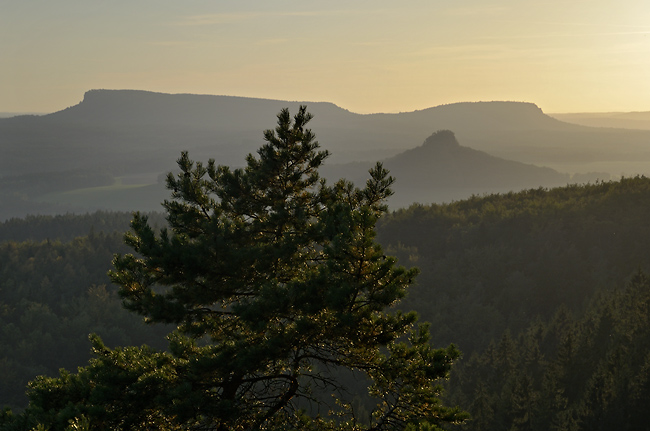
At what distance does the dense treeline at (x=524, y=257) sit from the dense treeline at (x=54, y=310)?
130 feet

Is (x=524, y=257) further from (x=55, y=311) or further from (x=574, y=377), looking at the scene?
(x=55, y=311)

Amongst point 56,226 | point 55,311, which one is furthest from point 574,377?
point 56,226

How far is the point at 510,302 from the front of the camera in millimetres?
69625

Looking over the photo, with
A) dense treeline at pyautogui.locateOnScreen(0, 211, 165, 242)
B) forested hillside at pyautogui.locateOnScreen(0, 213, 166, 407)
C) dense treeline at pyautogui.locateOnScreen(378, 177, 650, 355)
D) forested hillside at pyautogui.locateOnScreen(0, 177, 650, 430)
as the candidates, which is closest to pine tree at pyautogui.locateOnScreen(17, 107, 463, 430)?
forested hillside at pyautogui.locateOnScreen(0, 177, 650, 430)

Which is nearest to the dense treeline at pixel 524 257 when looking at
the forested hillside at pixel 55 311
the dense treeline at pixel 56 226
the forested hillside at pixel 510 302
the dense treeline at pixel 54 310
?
the forested hillside at pixel 510 302

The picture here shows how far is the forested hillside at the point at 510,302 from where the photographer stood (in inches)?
1422

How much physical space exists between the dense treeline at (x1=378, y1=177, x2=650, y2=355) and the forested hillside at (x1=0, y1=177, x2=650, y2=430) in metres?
0.18

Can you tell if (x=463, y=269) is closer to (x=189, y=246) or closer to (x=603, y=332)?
(x=603, y=332)

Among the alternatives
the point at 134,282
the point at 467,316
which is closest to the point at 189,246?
the point at 134,282

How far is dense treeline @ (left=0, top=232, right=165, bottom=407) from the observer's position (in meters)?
79.4

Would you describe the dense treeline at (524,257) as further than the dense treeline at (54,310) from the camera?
No

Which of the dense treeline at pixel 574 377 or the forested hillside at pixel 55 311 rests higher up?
the dense treeline at pixel 574 377

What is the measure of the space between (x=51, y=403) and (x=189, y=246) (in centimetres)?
430

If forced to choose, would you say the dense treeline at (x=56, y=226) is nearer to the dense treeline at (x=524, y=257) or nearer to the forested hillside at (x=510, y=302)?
the forested hillside at (x=510, y=302)
